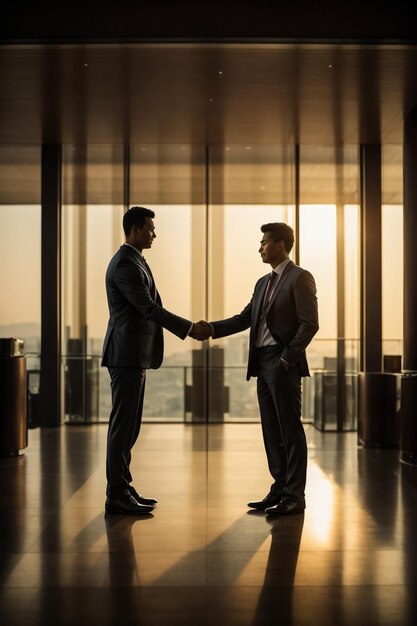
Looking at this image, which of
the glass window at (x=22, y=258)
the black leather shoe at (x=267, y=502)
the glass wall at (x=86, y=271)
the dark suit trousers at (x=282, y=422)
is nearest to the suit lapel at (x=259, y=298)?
the dark suit trousers at (x=282, y=422)

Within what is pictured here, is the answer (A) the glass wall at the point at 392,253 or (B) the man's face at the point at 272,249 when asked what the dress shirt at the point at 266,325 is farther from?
(A) the glass wall at the point at 392,253

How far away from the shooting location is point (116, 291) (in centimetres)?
470

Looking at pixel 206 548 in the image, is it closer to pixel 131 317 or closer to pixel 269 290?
pixel 131 317

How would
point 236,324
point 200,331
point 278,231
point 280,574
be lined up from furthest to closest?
point 236,324 → point 200,331 → point 278,231 → point 280,574

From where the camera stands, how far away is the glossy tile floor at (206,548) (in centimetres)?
293

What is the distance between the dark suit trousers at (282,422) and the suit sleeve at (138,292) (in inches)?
26.5

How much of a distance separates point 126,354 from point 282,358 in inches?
36.7

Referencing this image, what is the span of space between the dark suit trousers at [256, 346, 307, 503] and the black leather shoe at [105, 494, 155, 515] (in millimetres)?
817

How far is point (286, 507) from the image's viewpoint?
4.61 meters

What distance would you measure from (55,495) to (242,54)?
148 inches

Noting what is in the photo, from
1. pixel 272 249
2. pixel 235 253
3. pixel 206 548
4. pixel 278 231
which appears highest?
pixel 235 253

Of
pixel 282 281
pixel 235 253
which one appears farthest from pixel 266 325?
pixel 235 253

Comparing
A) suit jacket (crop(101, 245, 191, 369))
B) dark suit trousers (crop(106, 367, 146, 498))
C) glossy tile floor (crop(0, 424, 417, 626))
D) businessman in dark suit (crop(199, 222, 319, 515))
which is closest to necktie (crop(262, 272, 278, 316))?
businessman in dark suit (crop(199, 222, 319, 515))

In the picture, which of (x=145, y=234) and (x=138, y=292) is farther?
(x=145, y=234)
